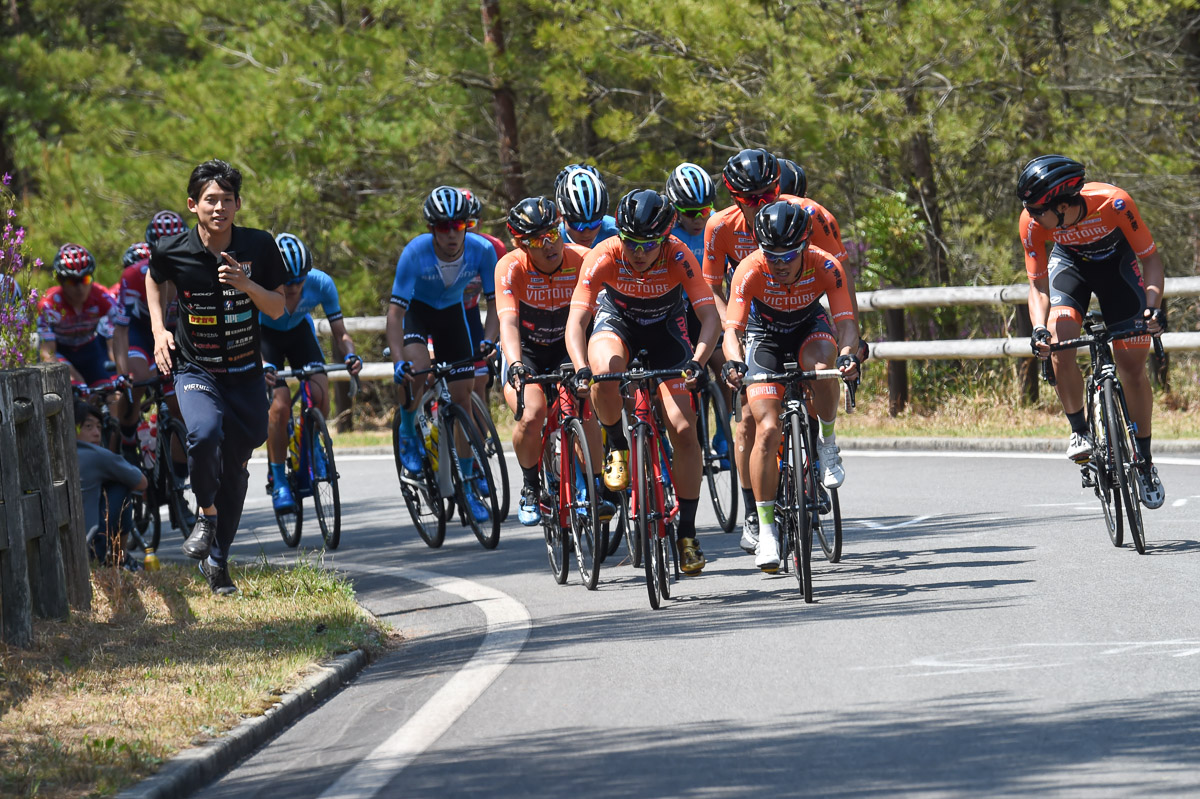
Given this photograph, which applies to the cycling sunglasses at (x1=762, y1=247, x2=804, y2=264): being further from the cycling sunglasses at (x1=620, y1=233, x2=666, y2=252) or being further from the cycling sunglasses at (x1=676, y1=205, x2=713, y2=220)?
the cycling sunglasses at (x1=676, y1=205, x2=713, y2=220)

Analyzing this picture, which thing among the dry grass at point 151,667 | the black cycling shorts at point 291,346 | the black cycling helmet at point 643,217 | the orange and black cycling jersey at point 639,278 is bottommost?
the dry grass at point 151,667

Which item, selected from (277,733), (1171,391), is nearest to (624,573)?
(277,733)

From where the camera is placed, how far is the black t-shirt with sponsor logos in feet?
30.3

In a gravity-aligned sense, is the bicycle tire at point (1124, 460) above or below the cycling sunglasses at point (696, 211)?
below

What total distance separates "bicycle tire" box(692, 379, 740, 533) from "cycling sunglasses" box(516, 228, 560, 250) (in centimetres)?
168

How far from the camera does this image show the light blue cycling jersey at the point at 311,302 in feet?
39.7

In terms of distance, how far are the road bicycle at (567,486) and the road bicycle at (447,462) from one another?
134 centimetres

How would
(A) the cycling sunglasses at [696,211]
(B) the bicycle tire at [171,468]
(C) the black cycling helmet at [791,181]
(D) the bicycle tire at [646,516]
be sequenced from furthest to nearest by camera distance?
(B) the bicycle tire at [171,468]
(A) the cycling sunglasses at [696,211]
(C) the black cycling helmet at [791,181]
(D) the bicycle tire at [646,516]

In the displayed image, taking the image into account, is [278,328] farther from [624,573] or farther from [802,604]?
[802,604]

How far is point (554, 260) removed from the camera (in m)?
10.3

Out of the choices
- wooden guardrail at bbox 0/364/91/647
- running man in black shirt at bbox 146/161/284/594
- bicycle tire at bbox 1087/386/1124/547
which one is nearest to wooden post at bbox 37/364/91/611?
wooden guardrail at bbox 0/364/91/647

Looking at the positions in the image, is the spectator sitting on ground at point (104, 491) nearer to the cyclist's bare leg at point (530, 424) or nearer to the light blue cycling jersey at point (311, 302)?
the light blue cycling jersey at point (311, 302)

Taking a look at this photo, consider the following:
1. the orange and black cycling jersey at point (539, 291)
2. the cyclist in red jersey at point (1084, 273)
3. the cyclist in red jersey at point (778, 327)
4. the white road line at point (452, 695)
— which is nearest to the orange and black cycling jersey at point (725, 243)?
the orange and black cycling jersey at point (539, 291)

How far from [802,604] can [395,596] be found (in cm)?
255
